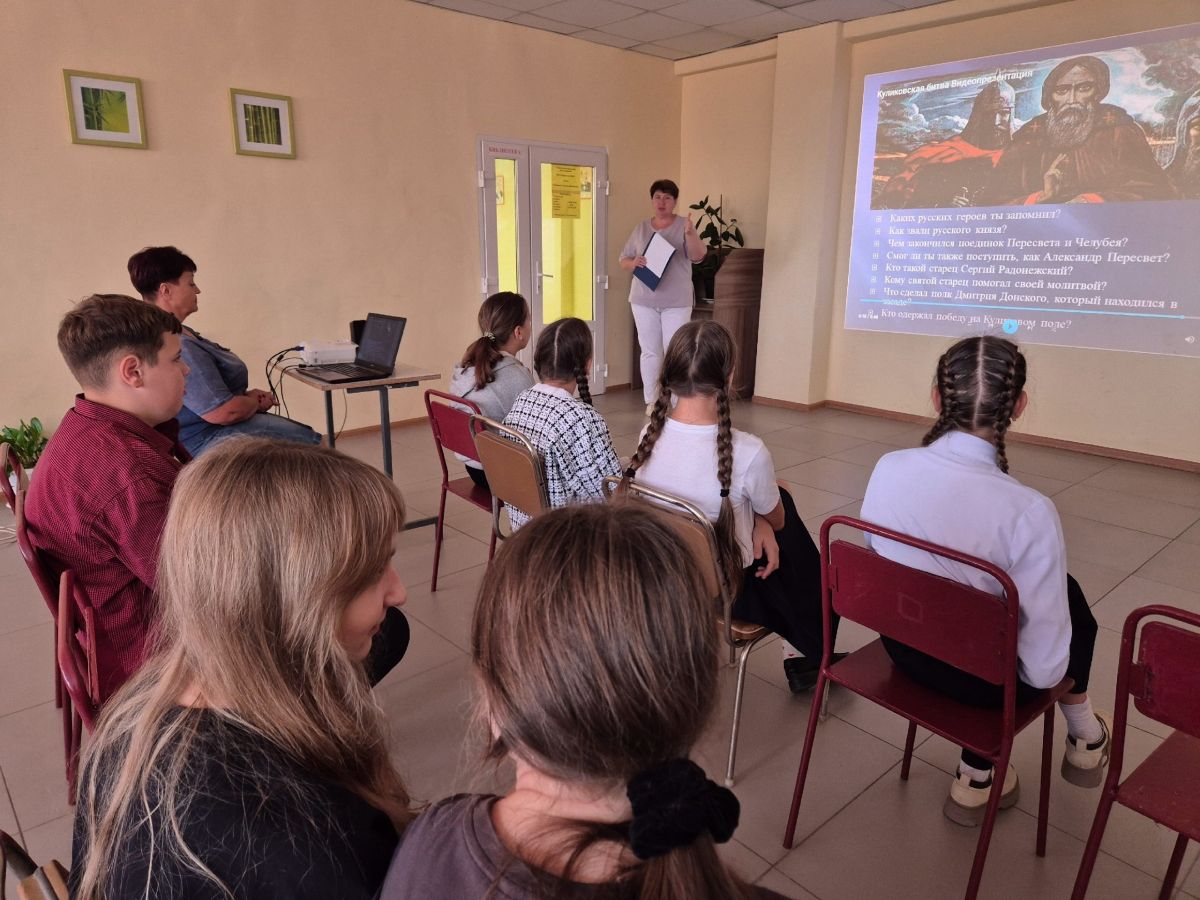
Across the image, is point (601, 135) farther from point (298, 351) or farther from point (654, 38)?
point (298, 351)

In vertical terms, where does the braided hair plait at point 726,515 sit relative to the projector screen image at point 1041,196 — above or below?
below

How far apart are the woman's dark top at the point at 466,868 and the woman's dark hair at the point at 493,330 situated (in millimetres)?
2206

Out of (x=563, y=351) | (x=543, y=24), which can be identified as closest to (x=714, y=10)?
(x=543, y=24)

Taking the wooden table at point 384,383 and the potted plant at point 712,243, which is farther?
the potted plant at point 712,243

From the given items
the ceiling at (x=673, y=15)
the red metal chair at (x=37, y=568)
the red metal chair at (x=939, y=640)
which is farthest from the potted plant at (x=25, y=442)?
the red metal chair at (x=939, y=640)

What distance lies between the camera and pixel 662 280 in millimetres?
5434

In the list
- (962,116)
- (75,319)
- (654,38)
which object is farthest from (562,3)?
(75,319)

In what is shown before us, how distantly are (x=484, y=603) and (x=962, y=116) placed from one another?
17.2ft

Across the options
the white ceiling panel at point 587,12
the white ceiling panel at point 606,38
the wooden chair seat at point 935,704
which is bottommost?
the wooden chair seat at point 935,704

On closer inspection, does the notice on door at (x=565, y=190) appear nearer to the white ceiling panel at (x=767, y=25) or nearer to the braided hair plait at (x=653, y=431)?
the white ceiling panel at (x=767, y=25)

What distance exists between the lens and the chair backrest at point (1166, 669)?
1065mm

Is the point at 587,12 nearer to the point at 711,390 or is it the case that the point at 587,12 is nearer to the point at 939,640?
the point at 711,390

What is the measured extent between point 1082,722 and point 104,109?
471 cm

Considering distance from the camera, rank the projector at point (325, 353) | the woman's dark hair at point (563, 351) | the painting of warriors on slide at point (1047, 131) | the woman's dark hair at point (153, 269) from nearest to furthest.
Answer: the woman's dark hair at point (563, 351), the woman's dark hair at point (153, 269), the projector at point (325, 353), the painting of warriors on slide at point (1047, 131)
